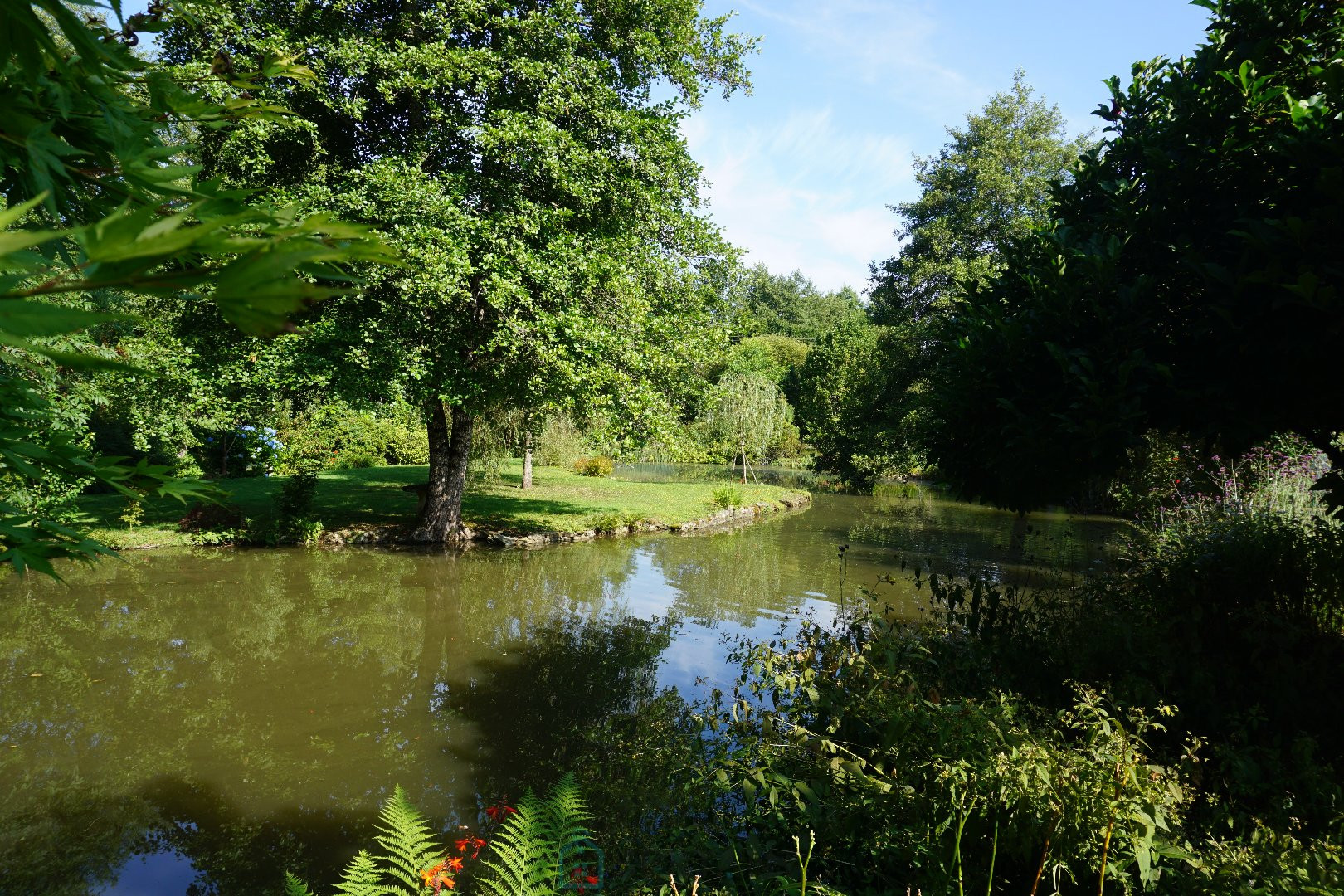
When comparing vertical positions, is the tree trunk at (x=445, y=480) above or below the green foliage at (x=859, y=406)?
below

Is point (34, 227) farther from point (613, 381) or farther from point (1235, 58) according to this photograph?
point (613, 381)

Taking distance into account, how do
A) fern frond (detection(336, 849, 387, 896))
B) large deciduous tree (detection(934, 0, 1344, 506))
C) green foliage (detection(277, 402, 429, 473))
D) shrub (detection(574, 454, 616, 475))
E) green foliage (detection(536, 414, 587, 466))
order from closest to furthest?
fern frond (detection(336, 849, 387, 896))
large deciduous tree (detection(934, 0, 1344, 506))
green foliage (detection(277, 402, 429, 473))
green foliage (detection(536, 414, 587, 466))
shrub (detection(574, 454, 616, 475))

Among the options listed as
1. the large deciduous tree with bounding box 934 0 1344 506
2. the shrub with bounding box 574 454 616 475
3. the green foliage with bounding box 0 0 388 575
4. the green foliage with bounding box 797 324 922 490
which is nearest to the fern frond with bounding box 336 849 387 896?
the green foliage with bounding box 0 0 388 575

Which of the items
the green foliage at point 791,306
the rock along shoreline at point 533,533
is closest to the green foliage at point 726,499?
the rock along shoreline at point 533,533

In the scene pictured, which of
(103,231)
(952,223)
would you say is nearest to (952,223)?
(952,223)

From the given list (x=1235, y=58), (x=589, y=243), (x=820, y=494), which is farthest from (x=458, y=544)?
(x=820, y=494)

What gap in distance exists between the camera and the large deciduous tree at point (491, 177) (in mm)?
10117

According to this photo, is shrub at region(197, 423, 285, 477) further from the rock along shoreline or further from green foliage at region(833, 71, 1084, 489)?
green foliage at region(833, 71, 1084, 489)

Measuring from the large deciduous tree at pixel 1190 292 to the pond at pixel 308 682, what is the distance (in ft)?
9.49

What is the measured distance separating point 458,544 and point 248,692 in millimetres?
6897

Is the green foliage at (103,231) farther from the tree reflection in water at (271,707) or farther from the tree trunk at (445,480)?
the tree trunk at (445,480)

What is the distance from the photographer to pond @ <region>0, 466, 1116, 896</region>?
425cm

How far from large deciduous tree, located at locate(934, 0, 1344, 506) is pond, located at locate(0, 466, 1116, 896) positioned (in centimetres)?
289

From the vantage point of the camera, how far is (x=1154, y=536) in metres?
8.41
